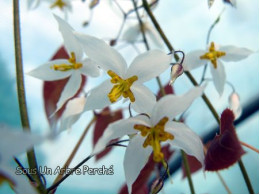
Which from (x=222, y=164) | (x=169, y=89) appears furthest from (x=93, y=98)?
(x=169, y=89)

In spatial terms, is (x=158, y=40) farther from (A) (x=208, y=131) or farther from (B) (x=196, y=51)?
(A) (x=208, y=131)

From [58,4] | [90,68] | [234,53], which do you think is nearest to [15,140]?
[90,68]

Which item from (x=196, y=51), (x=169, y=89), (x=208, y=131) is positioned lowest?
(x=208, y=131)

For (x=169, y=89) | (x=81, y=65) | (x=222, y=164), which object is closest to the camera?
(x=222, y=164)

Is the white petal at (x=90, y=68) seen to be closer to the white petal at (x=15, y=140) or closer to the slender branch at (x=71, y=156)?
the slender branch at (x=71, y=156)

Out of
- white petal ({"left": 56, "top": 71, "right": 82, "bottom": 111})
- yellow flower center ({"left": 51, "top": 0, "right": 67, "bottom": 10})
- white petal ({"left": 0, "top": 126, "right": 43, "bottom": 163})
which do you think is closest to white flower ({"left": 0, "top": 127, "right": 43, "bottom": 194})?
white petal ({"left": 0, "top": 126, "right": 43, "bottom": 163})

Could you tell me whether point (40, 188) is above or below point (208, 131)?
above
